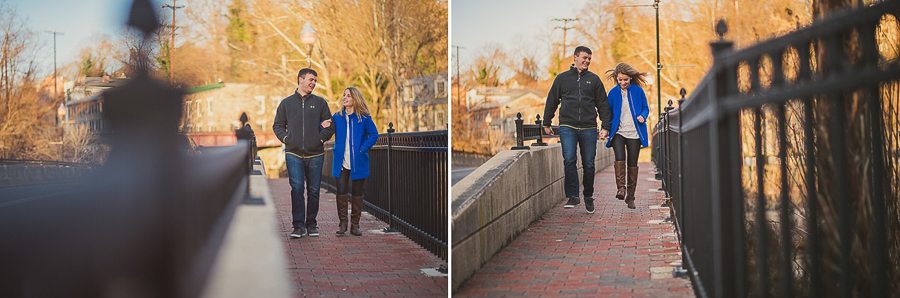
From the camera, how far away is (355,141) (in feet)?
22.8

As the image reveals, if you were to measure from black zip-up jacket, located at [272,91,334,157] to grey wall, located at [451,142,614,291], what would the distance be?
1.28 m

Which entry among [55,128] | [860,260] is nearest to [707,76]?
[860,260]

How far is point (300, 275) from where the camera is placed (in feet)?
16.7

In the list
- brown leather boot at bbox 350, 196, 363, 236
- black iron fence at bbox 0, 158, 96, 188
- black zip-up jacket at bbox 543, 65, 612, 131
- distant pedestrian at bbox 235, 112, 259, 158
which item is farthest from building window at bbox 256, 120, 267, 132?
black zip-up jacket at bbox 543, 65, 612, 131

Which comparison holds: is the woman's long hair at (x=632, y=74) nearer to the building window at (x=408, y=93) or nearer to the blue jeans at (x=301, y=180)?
the building window at (x=408, y=93)

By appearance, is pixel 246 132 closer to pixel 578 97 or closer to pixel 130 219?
pixel 130 219

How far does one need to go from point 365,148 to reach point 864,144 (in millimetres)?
4522

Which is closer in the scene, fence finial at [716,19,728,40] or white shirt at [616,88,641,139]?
fence finial at [716,19,728,40]

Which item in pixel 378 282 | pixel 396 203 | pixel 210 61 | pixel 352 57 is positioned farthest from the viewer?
pixel 396 203

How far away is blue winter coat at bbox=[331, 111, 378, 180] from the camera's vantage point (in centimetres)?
686

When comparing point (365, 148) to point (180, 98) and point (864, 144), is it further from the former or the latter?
point (864, 144)

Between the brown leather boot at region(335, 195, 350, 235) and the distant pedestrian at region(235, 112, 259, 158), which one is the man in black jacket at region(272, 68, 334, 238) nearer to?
the brown leather boot at region(335, 195, 350, 235)

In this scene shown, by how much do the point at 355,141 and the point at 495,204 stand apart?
1.90m

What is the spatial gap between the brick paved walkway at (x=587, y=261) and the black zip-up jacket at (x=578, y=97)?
829 millimetres
